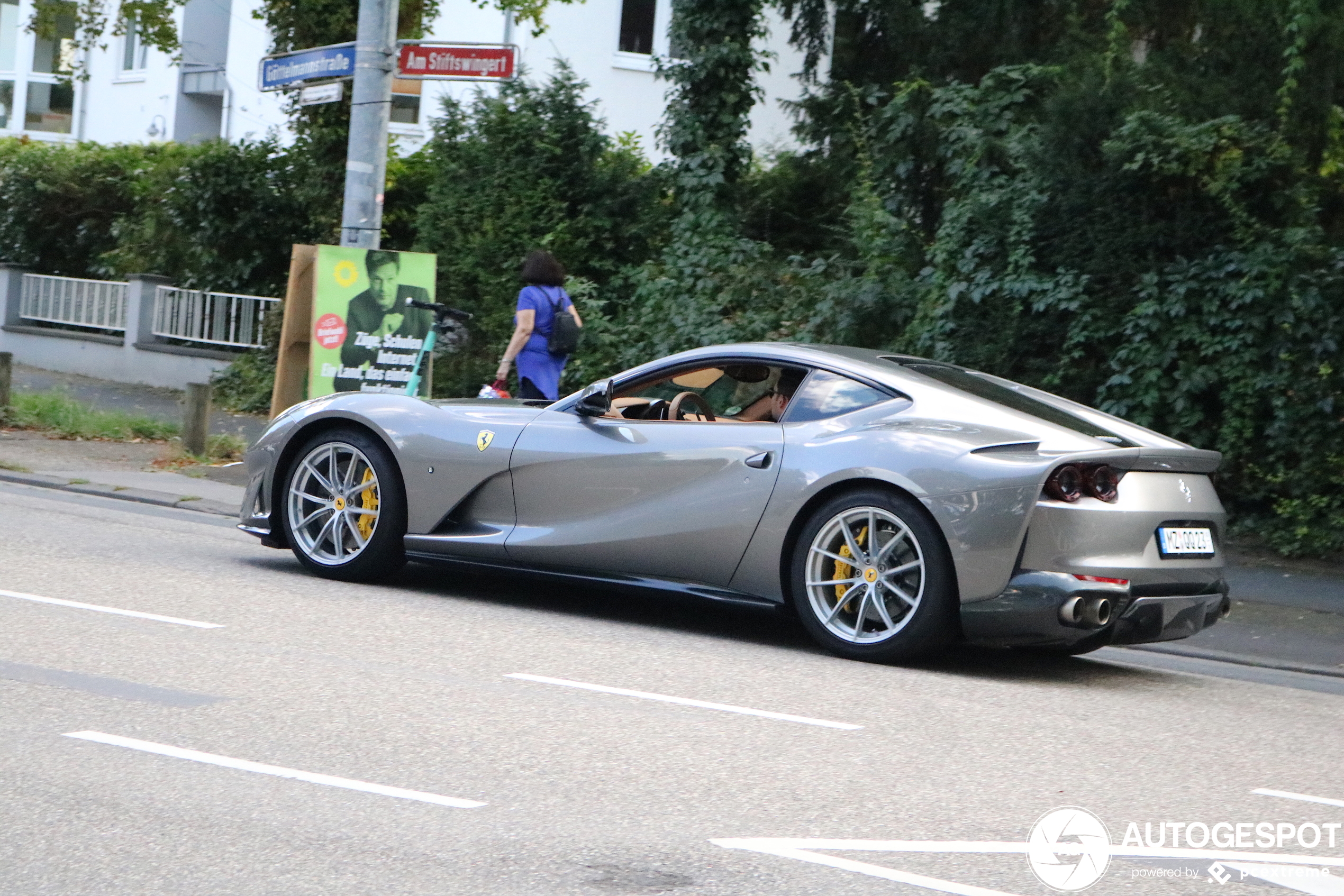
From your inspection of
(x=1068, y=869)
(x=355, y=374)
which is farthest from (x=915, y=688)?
(x=355, y=374)

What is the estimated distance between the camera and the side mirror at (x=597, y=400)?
300 inches

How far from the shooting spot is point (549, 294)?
38.5 feet

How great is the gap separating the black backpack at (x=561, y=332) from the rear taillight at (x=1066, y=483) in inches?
221

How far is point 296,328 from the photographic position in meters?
12.8

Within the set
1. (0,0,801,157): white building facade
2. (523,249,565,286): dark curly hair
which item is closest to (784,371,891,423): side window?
(523,249,565,286): dark curly hair

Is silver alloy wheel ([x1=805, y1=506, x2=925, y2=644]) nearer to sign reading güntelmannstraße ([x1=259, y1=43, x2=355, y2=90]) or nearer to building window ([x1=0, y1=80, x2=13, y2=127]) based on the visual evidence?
sign reading güntelmannstraße ([x1=259, y1=43, x2=355, y2=90])

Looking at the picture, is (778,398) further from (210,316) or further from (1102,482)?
(210,316)

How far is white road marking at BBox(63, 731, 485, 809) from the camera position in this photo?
4508 mm

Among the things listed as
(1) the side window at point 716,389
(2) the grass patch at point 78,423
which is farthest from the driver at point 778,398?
(2) the grass patch at point 78,423

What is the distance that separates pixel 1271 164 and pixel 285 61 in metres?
7.16

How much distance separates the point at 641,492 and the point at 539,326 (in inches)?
176

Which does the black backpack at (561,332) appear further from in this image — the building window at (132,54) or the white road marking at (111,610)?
the building window at (132,54)

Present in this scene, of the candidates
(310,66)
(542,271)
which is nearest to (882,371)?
(542,271)

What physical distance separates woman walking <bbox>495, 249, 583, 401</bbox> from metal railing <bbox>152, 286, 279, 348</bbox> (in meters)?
8.53
